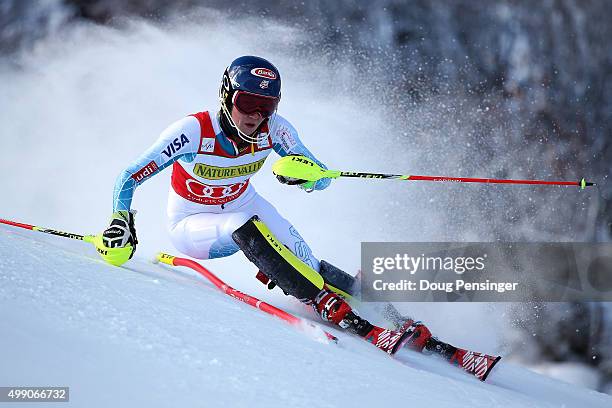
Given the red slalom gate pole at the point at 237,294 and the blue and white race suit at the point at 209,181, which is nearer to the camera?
the red slalom gate pole at the point at 237,294

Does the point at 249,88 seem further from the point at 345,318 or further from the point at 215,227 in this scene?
the point at 345,318

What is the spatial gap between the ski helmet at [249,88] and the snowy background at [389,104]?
3.30m

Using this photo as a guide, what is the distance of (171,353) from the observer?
6.18 ft

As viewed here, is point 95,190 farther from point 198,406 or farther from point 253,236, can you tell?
point 198,406

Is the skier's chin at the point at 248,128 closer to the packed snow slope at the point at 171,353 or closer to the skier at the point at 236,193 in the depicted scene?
the skier at the point at 236,193

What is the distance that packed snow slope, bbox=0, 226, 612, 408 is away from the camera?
1631mm

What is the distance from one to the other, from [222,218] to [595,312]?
623 cm

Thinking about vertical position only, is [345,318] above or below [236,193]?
below

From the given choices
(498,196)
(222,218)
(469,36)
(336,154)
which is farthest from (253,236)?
(469,36)

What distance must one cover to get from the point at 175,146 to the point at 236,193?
1.62 feet

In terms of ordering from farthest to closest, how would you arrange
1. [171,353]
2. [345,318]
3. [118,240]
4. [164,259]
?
[164,259], [345,318], [118,240], [171,353]

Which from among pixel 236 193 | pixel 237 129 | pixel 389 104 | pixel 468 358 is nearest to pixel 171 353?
pixel 237 129

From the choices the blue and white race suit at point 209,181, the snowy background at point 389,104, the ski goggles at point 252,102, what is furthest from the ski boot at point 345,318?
the snowy background at point 389,104

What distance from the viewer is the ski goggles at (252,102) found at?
9.66 ft
